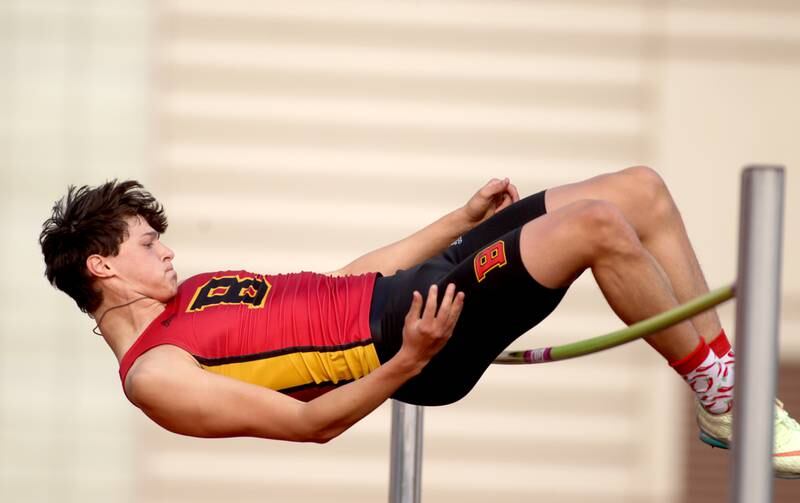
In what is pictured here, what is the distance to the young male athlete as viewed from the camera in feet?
7.56

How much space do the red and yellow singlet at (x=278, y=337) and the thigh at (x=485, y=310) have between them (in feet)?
0.43

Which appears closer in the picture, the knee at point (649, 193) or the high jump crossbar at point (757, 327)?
the high jump crossbar at point (757, 327)

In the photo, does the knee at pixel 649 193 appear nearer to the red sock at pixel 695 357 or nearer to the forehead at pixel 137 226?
the red sock at pixel 695 357

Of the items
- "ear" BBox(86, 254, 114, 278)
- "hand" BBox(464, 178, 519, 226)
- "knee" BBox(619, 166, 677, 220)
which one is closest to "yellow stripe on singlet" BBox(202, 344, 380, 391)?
"ear" BBox(86, 254, 114, 278)

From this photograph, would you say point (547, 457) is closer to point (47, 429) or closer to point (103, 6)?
point (47, 429)

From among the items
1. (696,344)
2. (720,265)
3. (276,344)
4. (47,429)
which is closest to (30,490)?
(47,429)

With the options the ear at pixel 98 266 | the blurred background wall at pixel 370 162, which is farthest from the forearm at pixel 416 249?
the blurred background wall at pixel 370 162

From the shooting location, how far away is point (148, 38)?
16.1 feet

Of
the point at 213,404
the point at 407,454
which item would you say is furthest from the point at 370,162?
the point at 213,404

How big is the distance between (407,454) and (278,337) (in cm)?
48

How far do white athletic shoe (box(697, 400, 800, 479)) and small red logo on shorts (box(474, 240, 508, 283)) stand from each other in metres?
0.52

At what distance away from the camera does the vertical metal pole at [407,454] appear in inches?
112

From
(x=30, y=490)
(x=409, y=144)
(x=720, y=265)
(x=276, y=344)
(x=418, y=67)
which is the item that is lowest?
(x=30, y=490)

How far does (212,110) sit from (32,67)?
0.77 meters
